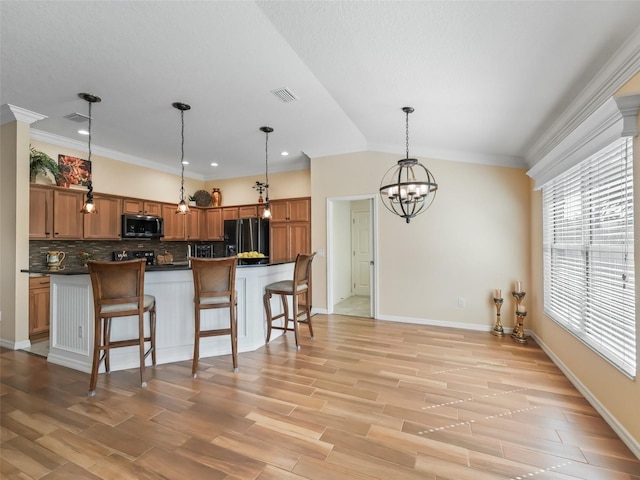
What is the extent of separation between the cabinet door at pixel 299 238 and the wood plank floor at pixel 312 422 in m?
2.67

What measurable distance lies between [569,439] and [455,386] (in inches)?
30.7

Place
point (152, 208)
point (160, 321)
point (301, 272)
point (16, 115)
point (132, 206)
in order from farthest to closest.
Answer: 1. point (152, 208)
2. point (132, 206)
3. point (301, 272)
4. point (16, 115)
5. point (160, 321)

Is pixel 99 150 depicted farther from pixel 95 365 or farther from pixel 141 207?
pixel 95 365

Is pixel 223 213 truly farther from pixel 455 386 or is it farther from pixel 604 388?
pixel 604 388

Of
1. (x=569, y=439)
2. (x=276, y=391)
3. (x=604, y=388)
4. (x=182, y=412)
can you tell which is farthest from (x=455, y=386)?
(x=182, y=412)

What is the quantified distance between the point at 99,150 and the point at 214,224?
244 centimetres

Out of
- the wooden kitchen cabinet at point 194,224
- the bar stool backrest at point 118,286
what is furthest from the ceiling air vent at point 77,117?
the wooden kitchen cabinet at point 194,224

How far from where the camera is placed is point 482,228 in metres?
4.08

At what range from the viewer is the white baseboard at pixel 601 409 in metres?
1.71

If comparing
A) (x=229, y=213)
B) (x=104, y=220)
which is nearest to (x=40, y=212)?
(x=104, y=220)

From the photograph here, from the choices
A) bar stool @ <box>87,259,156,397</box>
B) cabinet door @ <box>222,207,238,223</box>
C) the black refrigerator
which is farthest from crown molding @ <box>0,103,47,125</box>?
cabinet door @ <box>222,207,238,223</box>

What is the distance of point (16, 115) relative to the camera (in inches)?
131

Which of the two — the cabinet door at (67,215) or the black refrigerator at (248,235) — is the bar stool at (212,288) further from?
the cabinet door at (67,215)

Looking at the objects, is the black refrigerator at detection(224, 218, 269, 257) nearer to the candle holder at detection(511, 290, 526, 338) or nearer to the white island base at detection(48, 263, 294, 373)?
the white island base at detection(48, 263, 294, 373)
